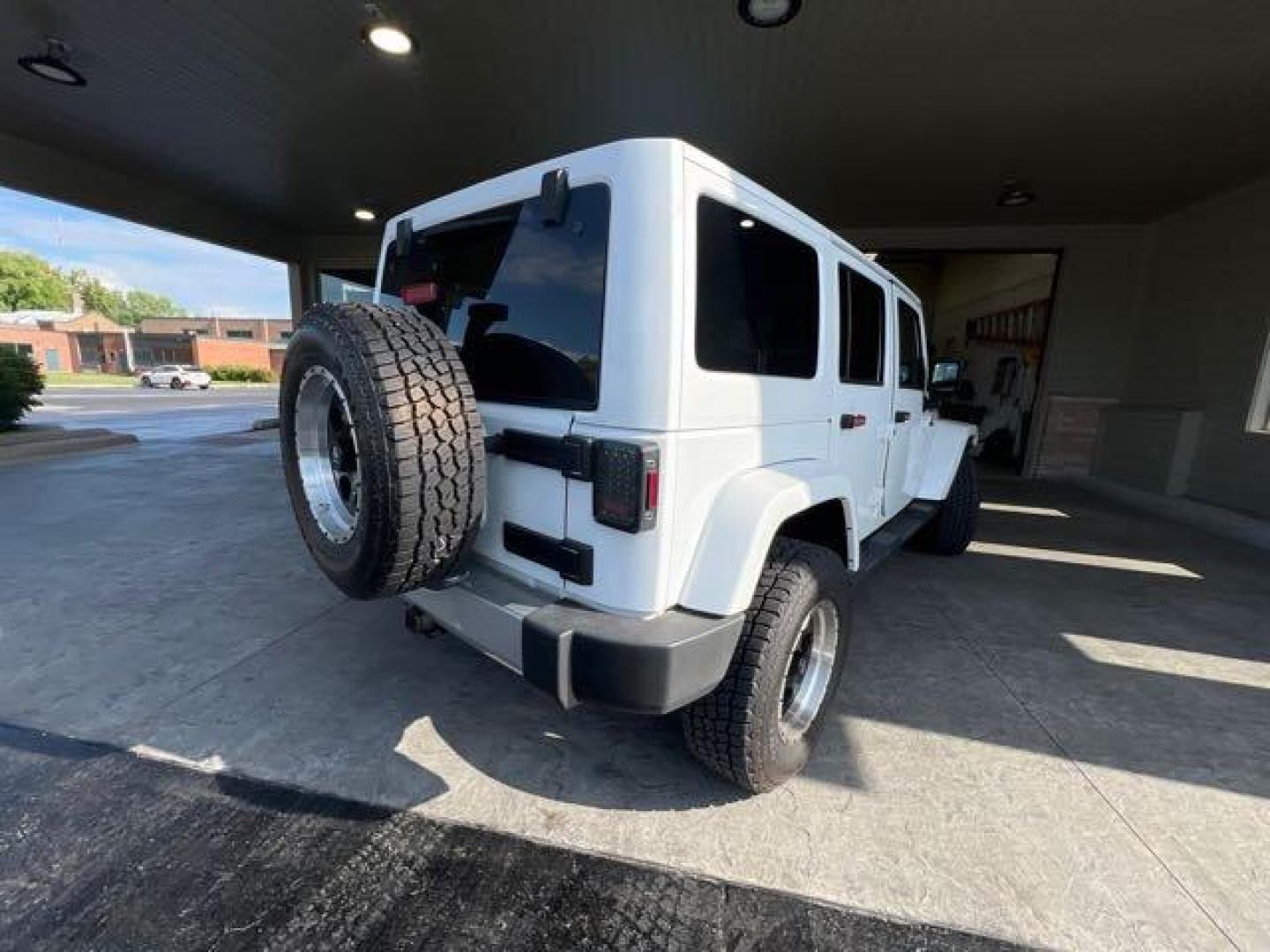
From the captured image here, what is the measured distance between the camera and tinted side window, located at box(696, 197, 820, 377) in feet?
5.61

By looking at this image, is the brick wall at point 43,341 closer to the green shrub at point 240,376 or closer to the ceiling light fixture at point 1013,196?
the green shrub at point 240,376

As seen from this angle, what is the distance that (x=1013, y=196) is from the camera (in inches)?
279

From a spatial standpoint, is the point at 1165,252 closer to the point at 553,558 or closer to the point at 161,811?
the point at 553,558

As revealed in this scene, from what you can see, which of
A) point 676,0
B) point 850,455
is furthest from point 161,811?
point 676,0

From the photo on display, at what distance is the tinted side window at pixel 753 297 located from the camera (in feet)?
5.61

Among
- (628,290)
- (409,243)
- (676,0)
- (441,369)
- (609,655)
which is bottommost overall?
(609,655)

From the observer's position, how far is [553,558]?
181 cm

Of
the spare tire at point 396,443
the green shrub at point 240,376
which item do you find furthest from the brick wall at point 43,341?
the spare tire at point 396,443

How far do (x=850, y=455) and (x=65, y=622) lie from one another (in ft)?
14.2

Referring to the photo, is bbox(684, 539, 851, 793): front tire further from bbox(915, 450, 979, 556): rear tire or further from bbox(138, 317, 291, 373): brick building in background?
bbox(138, 317, 291, 373): brick building in background

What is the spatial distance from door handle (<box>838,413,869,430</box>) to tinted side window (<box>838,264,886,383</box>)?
0.51 ft

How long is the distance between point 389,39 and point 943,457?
5.21 m

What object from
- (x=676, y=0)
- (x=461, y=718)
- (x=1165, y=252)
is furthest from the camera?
(x=1165, y=252)

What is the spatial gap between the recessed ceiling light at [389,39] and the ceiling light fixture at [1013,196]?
6.40m
